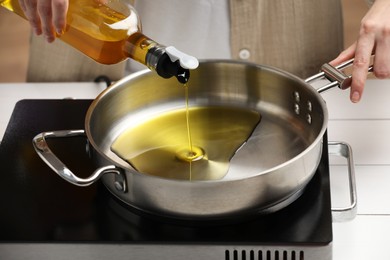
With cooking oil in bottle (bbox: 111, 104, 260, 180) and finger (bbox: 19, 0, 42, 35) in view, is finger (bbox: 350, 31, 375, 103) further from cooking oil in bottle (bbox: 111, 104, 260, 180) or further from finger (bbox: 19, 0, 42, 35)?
finger (bbox: 19, 0, 42, 35)

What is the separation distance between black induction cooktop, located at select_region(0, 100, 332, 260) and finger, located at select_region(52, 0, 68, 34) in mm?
220

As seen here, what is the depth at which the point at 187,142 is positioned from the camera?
1.41 m

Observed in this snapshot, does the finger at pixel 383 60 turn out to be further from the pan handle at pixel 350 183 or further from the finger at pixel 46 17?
the finger at pixel 46 17

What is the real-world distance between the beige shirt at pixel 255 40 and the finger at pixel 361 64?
1.58 feet

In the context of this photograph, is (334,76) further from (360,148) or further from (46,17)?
(46,17)

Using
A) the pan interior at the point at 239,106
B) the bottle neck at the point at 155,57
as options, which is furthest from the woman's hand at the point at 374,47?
the bottle neck at the point at 155,57

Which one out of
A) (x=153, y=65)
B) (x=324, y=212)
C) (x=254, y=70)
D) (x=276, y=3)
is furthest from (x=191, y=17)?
(x=324, y=212)

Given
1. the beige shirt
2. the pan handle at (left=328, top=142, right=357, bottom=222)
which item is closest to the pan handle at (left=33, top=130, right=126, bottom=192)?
the pan handle at (left=328, top=142, right=357, bottom=222)

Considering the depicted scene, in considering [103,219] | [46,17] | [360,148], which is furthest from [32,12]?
[360,148]

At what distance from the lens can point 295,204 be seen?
1.26 m

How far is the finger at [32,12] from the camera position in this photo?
1.44 meters

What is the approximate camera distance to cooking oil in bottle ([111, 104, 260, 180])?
4.35ft

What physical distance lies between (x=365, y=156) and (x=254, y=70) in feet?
0.89

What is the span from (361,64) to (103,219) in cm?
53
